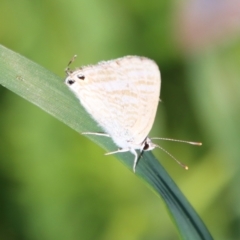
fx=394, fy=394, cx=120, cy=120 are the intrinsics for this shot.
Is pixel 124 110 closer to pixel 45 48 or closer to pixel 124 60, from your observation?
pixel 124 60

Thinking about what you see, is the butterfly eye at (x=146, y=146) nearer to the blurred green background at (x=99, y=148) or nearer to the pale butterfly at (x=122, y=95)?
the pale butterfly at (x=122, y=95)

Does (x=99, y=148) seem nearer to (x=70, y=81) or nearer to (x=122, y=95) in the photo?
(x=122, y=95)

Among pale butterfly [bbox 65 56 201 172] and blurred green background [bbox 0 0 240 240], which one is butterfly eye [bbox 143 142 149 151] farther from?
blurred green background [bbox 0 0 240 240]

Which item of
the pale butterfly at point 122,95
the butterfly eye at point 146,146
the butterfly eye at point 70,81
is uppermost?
the butterfly eye at point 70,81

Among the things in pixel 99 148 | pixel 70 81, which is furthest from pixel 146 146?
pixel 99 148

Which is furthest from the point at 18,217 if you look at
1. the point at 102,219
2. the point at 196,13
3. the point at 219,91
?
the point at 196,13

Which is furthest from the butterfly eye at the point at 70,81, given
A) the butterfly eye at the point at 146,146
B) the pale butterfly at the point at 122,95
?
the butterfly eye at the point at 146,146
